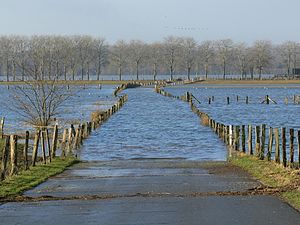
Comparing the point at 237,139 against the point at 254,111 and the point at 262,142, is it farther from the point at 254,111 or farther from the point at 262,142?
the point at 254,111

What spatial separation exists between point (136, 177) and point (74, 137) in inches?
617

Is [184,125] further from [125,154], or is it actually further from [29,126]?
[125,154]

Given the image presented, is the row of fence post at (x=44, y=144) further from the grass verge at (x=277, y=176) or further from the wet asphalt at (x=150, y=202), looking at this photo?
the grass verge at (x=277, y=176)

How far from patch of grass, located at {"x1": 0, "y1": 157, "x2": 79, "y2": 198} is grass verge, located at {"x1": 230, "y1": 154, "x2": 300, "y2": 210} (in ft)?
21.3

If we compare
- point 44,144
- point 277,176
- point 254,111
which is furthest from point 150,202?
point 254,111

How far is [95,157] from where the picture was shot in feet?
106

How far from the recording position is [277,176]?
60.1ft

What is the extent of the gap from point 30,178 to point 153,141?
23.7 m

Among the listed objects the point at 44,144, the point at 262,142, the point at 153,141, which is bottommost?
the point at 153,141

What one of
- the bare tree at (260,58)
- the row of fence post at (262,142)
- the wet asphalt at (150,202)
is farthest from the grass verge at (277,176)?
the bare tree at (260,58)

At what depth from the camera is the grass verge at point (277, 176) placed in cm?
1444

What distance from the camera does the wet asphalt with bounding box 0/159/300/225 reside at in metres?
12.1

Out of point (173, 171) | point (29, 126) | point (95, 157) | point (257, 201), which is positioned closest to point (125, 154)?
point (95, 157)

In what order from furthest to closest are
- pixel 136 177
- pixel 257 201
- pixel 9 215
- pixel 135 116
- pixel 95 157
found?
pixel 135 116, pixel 95 157, pixel 136 177, pixel 257 201, pixel 9 215
